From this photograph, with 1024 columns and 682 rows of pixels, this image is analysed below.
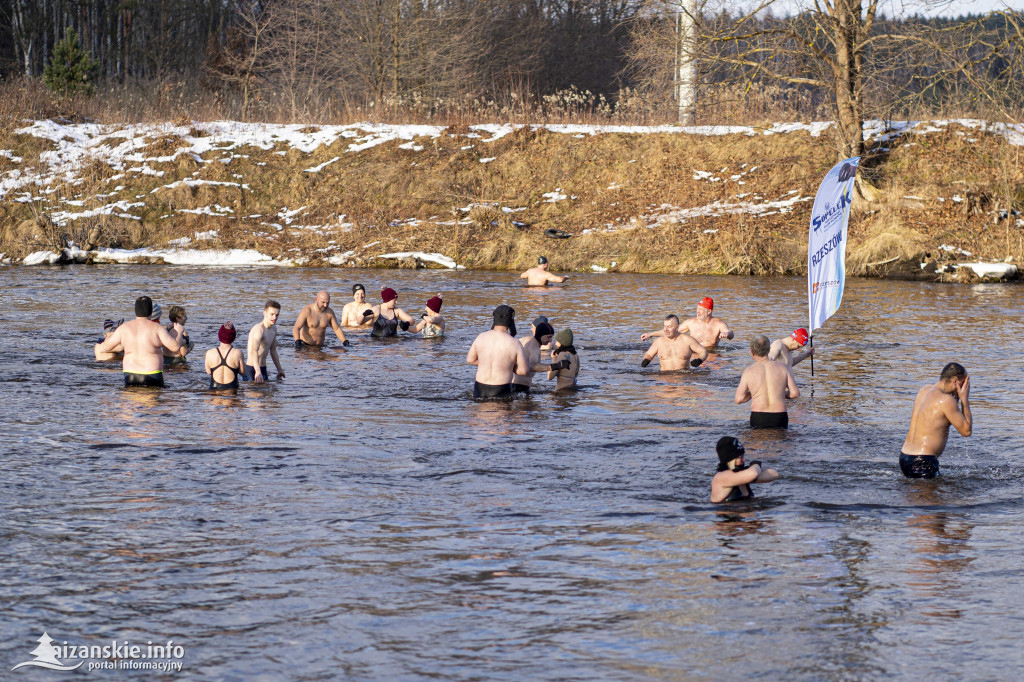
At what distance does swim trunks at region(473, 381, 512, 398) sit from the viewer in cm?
1380

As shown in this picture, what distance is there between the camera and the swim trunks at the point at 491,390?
13.8 m

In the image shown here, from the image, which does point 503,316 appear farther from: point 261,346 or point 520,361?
A: point 261,346

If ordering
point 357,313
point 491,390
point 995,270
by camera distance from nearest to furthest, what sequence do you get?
1. point 491,390
2. point 357,313
3. point 995,270

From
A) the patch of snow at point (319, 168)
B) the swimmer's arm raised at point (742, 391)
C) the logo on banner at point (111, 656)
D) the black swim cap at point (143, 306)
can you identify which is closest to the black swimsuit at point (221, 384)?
the black swim cap at point (143, 306)

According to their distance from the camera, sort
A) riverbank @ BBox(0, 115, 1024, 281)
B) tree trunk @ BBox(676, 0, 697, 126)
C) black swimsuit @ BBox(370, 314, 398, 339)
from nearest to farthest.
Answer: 1. black swimsuit @ BBox(370, 314, 398, 339)
2. riverbank @ BBox(0, 115, 1024, 281)
3. tree trunk @ BBox(676, 0, 697, 126)

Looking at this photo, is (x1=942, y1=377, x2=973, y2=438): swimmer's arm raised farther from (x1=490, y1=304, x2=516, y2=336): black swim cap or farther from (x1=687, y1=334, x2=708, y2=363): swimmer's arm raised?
(x1=687, y1=334, x2=708, y2=363): swimmer's arm raised

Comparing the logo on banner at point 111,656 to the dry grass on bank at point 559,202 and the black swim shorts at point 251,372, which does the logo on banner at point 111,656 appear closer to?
the black swim shorts at point 251,372

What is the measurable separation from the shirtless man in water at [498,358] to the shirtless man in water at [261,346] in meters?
2.64

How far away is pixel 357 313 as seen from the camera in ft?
64.8

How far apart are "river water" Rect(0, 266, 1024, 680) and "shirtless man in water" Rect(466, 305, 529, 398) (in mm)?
311

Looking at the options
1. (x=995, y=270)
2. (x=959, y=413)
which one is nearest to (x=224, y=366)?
(x=959, y=413)

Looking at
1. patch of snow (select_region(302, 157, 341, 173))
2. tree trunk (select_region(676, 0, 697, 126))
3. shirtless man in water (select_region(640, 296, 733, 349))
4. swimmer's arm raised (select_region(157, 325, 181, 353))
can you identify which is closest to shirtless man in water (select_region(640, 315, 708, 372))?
shirtless man in water (select_region(640, 296, 733, 349))

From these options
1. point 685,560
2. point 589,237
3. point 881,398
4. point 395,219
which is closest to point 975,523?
point 685,560

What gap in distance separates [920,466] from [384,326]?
1106 centimetres
